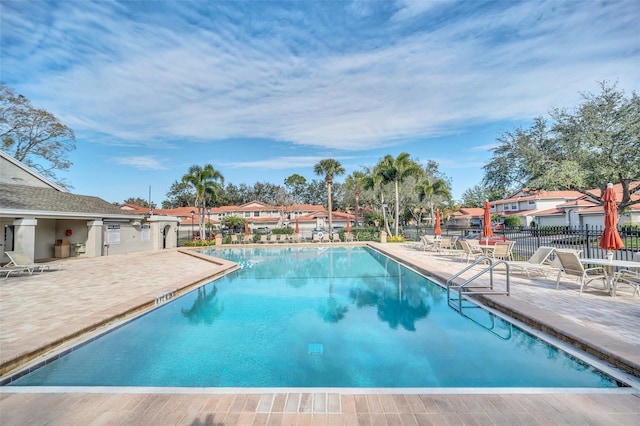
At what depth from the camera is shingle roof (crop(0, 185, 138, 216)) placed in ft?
47.5

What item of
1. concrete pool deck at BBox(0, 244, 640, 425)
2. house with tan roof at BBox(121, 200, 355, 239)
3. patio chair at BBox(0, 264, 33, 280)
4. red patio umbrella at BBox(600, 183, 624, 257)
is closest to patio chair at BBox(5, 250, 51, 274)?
patio chair at BBox(0, 264, 33, 280)

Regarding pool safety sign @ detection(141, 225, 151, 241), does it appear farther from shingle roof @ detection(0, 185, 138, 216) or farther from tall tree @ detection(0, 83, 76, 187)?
tall tree @ detection(0, 83, 76, 187)

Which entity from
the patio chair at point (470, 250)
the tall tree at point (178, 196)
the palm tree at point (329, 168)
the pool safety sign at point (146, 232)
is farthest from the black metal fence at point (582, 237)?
the tall tree at point (178, 196)

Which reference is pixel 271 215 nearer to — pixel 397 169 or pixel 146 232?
pixel 397 169

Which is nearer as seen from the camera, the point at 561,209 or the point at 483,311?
the point at 483,311

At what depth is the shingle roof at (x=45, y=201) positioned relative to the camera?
14.5 meters

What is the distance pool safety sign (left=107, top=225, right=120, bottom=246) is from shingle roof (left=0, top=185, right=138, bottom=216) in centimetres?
85

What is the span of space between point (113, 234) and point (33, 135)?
16.6 m

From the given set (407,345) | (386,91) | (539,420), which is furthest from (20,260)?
(386,91)

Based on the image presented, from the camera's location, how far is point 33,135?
2711 centimetres

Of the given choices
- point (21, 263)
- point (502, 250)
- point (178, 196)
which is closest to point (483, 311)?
point (502, 250)

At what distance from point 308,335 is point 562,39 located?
13.8 m

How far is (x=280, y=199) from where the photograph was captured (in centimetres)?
6003

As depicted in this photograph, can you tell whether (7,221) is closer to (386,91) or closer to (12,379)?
(12,379)
